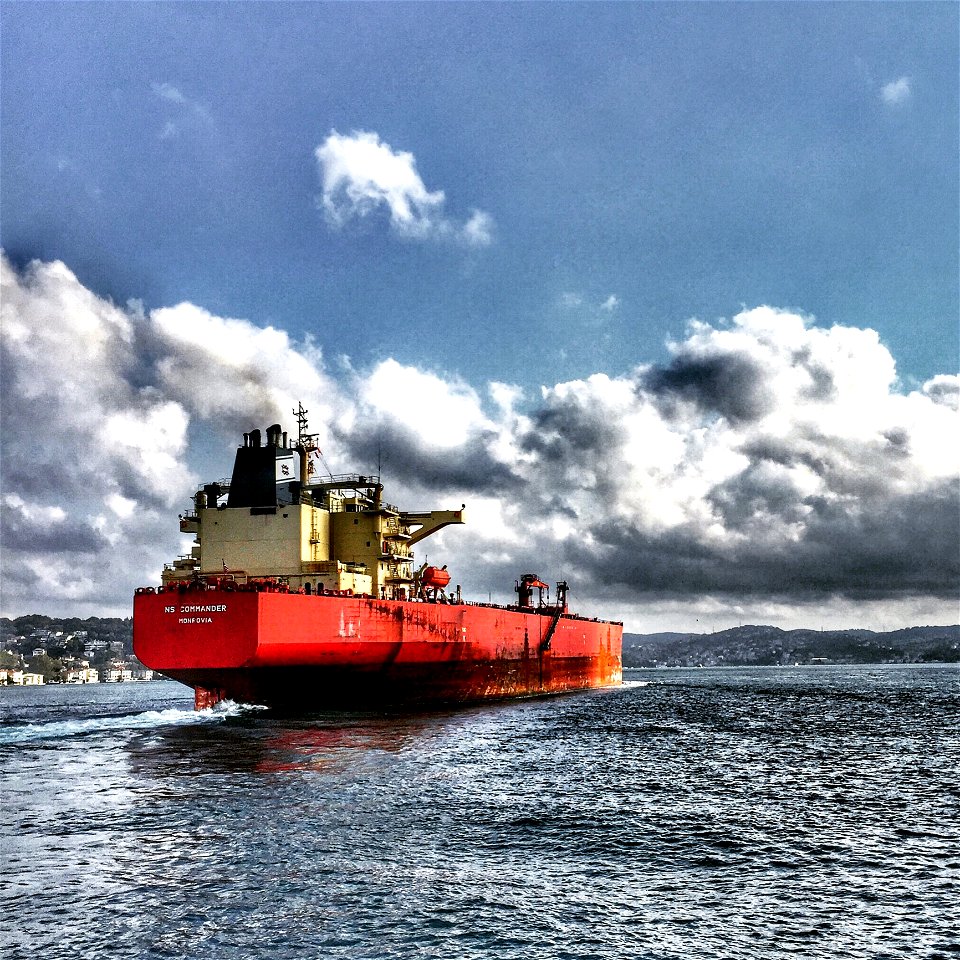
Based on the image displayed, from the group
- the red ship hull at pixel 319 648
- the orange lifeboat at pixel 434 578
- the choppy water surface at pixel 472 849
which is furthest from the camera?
the orange lifeboat at pixel 434 578

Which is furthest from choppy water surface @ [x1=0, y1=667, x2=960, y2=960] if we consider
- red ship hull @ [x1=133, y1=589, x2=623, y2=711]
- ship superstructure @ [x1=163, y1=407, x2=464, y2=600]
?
ship superstructure @ [x1=163, y1=407, x2=464, y2=600]

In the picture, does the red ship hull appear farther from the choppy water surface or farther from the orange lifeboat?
the choppy water surface

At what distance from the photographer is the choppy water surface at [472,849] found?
9961 millimetres

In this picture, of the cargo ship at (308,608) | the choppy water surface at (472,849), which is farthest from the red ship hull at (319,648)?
the choppy water surface at (472,849)

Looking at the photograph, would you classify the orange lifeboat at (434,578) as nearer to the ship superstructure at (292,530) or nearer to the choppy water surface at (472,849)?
the ship superstructure at (292,530)

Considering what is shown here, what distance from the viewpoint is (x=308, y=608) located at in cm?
3303

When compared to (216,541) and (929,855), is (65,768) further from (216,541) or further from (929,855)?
(929,855)

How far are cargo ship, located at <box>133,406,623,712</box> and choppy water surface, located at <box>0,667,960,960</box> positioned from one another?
521cm

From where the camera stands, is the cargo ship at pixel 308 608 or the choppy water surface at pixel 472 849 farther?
the cargo ship at pixel 308 608

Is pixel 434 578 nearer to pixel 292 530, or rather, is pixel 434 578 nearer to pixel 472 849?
pixel 292 530

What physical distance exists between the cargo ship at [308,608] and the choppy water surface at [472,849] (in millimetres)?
5208

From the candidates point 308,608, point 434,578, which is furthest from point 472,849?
point 434,578

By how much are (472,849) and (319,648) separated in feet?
68.8

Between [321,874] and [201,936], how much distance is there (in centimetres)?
265
